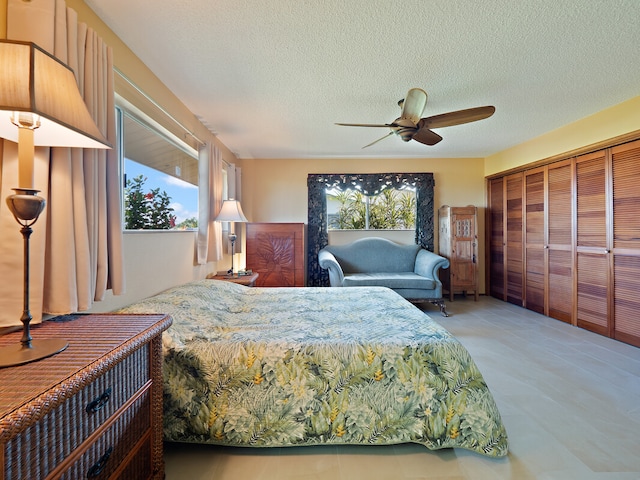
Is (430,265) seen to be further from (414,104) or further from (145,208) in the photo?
(145,208)

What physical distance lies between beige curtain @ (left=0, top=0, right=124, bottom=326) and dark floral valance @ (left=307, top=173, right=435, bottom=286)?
3.47m

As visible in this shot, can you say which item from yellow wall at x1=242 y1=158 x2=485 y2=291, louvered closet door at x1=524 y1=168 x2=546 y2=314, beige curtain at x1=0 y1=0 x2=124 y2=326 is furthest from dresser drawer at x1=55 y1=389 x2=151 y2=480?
louvered closet door at x1=524 y1=168 x2=546 y2=314

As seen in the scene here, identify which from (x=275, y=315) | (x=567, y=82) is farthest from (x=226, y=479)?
(x=567, y=82)

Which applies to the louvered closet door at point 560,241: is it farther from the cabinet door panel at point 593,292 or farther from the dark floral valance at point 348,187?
the dark floral valance at point 348,187

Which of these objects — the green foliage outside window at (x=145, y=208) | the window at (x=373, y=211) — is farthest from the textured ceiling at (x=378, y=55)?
the window at (x=373, y=211)

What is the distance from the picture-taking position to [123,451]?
94cm

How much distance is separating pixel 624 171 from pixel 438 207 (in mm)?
2324

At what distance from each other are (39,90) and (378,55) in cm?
195

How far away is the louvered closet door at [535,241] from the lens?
3.83 meters

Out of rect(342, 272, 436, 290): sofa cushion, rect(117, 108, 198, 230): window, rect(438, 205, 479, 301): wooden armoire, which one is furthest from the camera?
rect(438, 205, 479, 301): wooden armoire

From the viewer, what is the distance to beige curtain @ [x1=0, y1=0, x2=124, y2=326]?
1035mm

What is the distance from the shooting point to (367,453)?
143 cm

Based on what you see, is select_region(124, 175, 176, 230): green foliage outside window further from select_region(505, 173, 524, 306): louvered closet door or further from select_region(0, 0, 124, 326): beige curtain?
select_region(505, 173, 524, 306): louvered closet door

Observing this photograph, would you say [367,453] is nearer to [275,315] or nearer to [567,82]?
[275,315]
